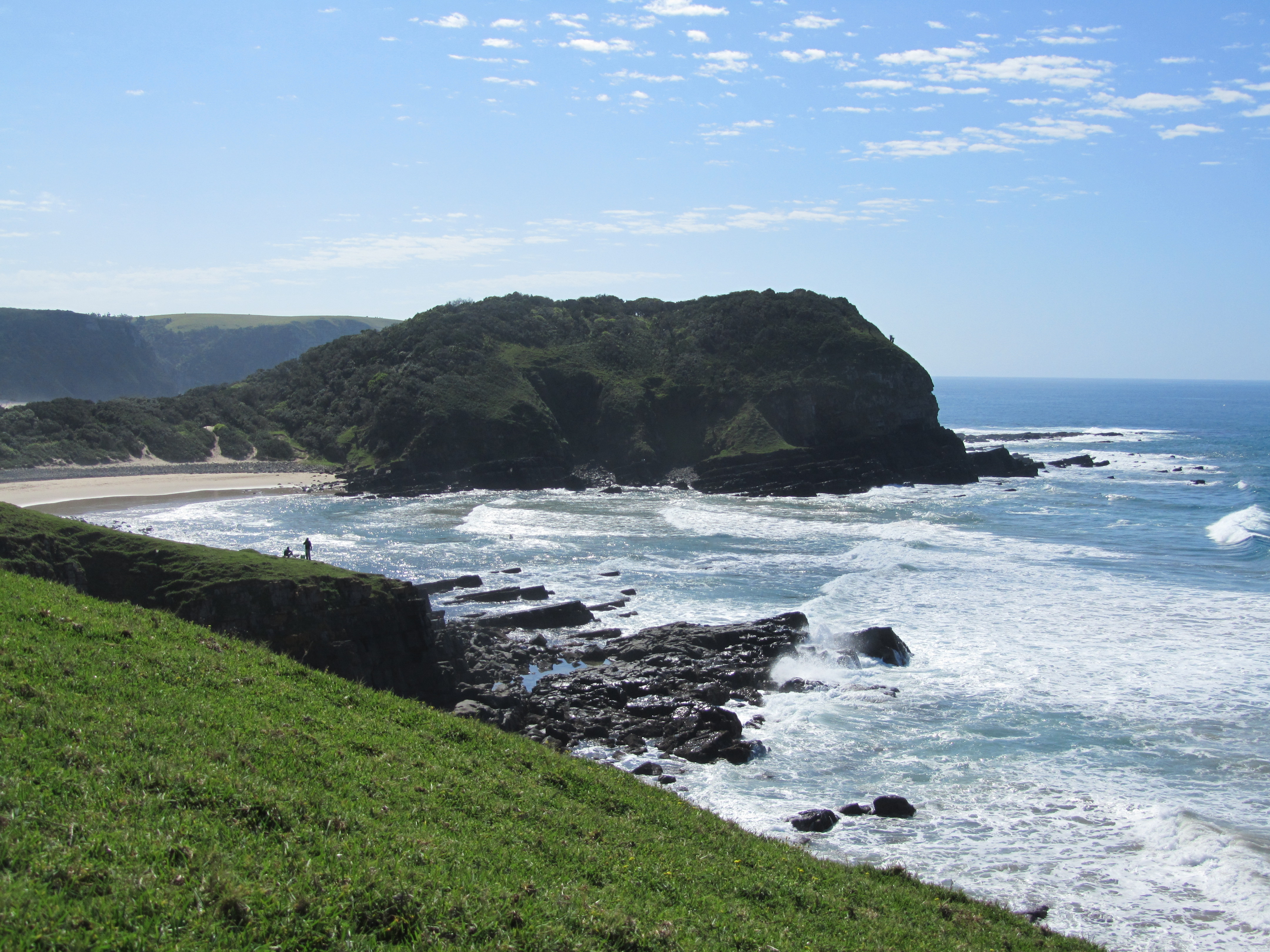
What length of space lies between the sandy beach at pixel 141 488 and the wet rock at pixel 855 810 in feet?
171

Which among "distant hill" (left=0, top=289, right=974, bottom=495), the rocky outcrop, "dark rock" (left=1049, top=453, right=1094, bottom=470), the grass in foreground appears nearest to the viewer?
the grass in foreground

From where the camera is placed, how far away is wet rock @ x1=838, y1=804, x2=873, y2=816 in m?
17.8

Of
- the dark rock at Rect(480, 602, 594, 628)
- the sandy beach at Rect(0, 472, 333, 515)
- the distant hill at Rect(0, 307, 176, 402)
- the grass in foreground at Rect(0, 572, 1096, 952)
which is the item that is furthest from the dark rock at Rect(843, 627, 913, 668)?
the distant hill at Rect(0, 307, 176, 402)

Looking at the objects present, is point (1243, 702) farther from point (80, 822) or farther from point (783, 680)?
point (80, 822)

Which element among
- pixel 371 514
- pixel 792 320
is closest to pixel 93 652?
pixel 371 514

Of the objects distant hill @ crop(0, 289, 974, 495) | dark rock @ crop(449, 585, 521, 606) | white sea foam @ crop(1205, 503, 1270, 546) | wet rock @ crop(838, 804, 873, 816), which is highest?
distant hill @ crop(0, 289, 974, 495)

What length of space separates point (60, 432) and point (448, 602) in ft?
202

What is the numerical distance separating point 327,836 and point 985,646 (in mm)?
26193

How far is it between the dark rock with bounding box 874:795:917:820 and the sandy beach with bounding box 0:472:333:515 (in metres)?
52.6

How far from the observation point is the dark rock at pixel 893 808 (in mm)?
17688

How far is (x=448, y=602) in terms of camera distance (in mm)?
35188

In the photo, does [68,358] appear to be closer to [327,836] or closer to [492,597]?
[492,597]

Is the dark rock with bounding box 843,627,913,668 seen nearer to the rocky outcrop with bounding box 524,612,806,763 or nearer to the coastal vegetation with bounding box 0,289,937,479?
the rocky outcrop with bounding box 524,612,806,763

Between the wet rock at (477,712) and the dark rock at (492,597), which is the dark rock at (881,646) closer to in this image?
the wet rock at (477,712)
